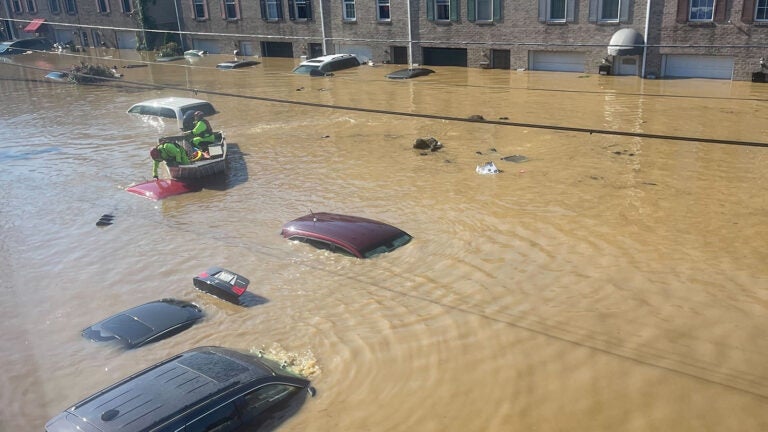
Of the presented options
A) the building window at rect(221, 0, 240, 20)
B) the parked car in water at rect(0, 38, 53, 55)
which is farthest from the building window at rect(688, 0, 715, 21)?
the parked car in water at rect(0, 38, 53, 55)

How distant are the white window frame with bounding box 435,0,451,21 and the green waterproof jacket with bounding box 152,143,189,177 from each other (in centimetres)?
2193

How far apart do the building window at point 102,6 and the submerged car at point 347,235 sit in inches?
2031

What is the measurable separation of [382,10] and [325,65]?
5484mm

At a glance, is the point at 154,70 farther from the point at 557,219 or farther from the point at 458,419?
the point at 458,419

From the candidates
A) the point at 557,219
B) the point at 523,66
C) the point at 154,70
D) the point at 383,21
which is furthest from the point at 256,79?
the point at 557,219

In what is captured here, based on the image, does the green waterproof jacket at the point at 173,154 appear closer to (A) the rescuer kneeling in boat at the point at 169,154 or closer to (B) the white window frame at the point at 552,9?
(A) the rescuer kneeling in boat at the point at 169,154

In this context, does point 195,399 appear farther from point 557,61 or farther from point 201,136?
point 557,61

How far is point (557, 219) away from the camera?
→ 43.7 ft

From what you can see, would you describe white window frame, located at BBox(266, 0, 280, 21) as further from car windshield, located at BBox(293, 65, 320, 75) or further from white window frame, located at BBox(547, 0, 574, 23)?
white window frame, located at BBox(547, 0, 574, 23)

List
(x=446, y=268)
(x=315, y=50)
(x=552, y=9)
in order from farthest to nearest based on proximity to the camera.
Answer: (x=315, y=50) → (x=552, y=9) → (x=446, y=268)

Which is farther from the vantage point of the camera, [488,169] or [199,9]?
[199,9]

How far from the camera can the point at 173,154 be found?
16.6 meters

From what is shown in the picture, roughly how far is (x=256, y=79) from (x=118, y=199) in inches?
783

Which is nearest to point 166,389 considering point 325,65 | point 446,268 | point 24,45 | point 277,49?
point 446,268
